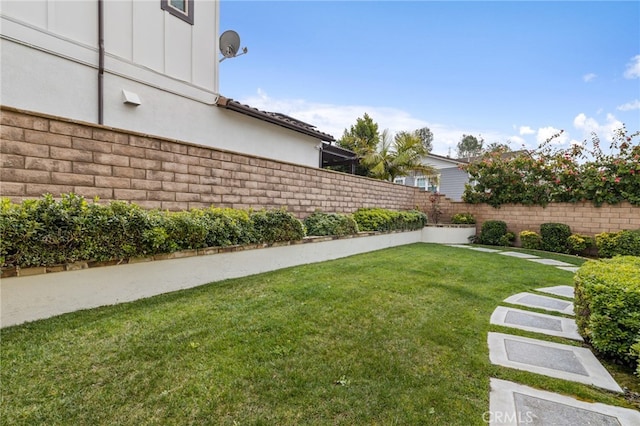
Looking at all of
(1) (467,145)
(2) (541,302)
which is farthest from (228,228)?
(1) (467,145)

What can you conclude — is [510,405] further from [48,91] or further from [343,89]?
[343,89]

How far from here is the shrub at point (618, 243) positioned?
8383 millimetres

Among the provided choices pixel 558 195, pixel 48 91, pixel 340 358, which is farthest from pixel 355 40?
pixel 340 358

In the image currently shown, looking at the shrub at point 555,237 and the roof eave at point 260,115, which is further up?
the roof eave at point 260,115

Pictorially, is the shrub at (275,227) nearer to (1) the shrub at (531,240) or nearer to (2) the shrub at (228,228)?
(2) the shrub at (228,228)

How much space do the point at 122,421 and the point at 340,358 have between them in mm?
1540

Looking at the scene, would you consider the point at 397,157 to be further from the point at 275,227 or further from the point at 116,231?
the point at 116,231

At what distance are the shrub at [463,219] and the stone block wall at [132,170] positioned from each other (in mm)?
7941

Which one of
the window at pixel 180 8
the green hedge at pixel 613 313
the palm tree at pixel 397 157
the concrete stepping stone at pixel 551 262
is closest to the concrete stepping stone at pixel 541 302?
the green hedge at pixel 613 313

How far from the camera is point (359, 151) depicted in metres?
14.7

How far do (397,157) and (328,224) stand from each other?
8194mm

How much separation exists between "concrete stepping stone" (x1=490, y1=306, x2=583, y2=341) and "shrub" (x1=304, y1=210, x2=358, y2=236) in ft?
12.4

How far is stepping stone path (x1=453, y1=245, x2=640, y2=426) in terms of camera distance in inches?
73.9

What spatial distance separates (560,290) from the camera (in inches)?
198
